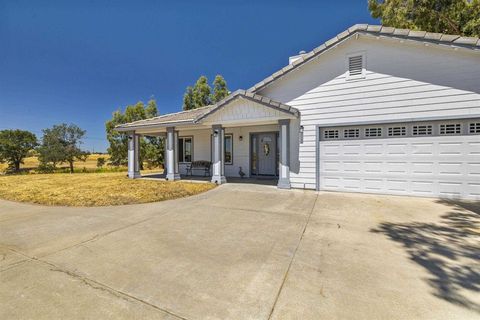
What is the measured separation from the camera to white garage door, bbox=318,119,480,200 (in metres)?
6.59

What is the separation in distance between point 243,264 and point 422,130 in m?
7.69

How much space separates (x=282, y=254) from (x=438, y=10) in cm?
1362

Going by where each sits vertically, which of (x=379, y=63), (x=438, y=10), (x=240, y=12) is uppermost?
(x=240, y=12)

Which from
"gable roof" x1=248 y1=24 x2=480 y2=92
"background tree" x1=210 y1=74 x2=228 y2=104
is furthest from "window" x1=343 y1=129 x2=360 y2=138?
"background tree" x1=210 y1=74 x2=228 y2=104

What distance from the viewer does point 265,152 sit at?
11.8 metres

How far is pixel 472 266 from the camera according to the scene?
9.44ft

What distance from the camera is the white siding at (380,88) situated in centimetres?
665

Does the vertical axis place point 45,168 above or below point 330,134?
below

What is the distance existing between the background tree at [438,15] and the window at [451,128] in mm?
6276

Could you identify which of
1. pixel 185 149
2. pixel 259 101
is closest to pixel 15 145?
pixel 185 149

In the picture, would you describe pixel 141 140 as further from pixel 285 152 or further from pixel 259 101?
pixel 285 152

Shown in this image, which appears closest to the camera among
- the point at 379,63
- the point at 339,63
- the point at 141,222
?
the point at 141,222

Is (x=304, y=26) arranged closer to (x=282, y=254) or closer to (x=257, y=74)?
(x=257, y=74)

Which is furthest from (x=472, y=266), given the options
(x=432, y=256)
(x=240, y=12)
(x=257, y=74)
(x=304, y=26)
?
(x=257, y=74)
